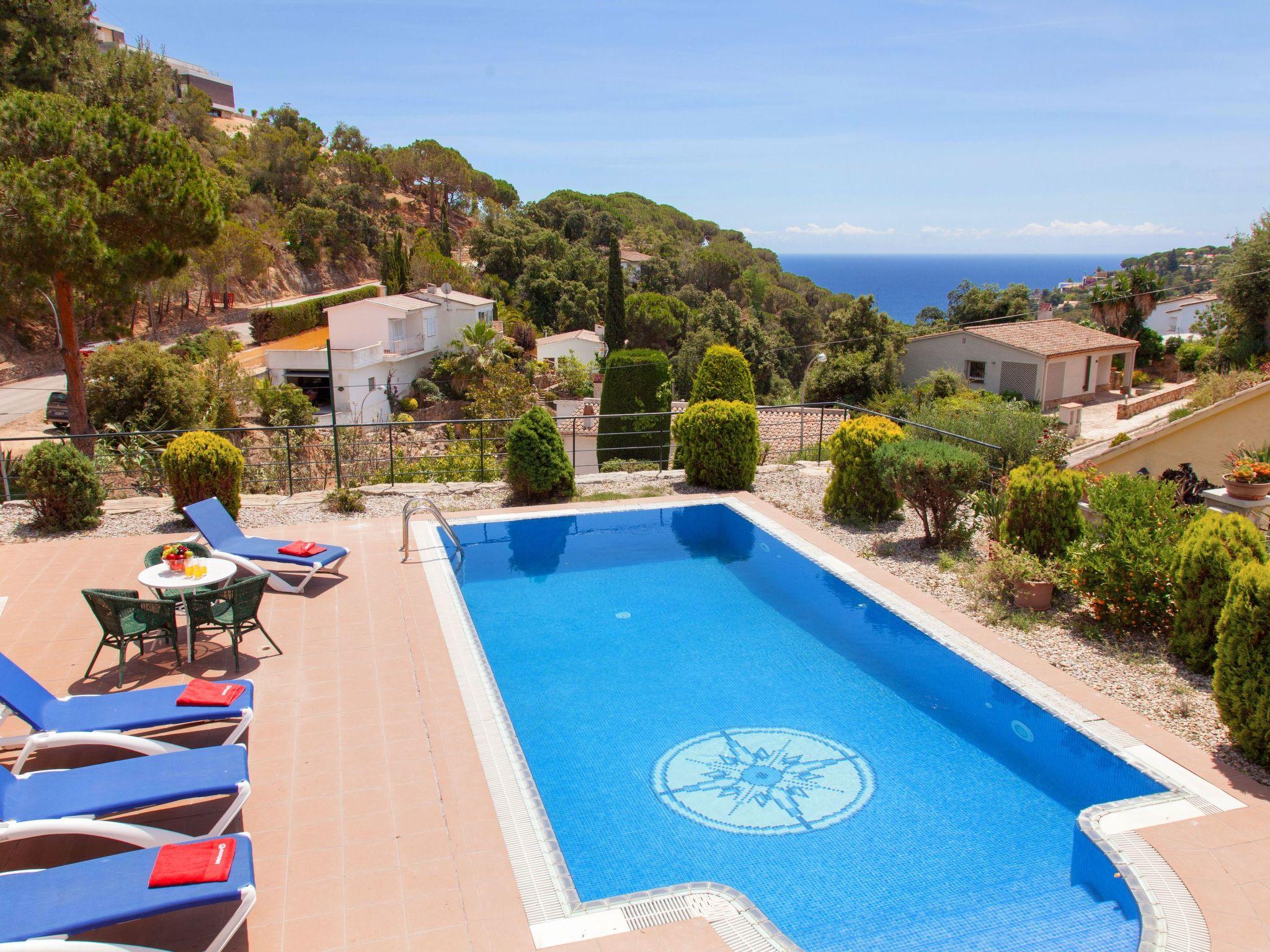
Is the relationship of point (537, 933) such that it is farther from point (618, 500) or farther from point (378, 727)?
point (618, 500)

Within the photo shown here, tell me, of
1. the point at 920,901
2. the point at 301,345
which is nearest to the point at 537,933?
the point at 920,901

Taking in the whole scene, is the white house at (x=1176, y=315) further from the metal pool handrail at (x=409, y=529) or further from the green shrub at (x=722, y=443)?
the metal pool handrail at (x=409, y=529)

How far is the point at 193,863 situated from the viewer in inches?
145

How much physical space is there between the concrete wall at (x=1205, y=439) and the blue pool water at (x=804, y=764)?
763 centimetres

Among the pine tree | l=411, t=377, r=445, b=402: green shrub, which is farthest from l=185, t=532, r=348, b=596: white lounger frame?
the pine tree

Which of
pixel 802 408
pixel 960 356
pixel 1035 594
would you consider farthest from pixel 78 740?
pixel 960 356

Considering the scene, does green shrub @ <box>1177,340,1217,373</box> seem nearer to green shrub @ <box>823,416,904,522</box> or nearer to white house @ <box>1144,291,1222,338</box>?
white house @ <box>1144,291,1222,338</box>

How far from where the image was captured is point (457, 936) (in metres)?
3.91

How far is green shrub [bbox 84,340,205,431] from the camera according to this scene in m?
21.5

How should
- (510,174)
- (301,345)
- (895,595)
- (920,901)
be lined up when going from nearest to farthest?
1. (920,901)
2. (895,595)
3. (301,345)
4. (510,174)

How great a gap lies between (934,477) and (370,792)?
6.84 meters

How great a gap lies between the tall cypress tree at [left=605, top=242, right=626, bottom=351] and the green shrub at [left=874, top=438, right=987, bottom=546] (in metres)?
31.4

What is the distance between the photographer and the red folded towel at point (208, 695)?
17.0 feet

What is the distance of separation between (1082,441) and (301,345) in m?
30.8
